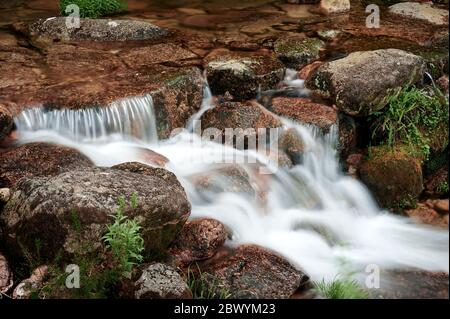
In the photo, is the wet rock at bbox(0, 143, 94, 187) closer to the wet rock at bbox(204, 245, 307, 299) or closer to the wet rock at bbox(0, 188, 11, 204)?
the wet rock at bbox(0, 188, 11, 204)

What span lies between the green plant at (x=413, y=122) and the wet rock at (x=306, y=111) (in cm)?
63

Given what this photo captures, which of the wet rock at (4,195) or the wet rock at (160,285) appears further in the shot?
the wet rock at (4,195)

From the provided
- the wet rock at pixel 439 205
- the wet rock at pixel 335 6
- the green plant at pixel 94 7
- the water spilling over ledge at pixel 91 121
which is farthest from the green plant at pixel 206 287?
the wet rock at pixel 335 6

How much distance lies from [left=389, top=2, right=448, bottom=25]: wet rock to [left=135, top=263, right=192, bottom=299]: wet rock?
7.53 metres

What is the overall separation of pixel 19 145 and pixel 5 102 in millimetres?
699

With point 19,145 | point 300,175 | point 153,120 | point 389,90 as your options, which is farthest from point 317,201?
point 19,145

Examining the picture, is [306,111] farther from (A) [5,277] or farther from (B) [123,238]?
(A) [5,277]

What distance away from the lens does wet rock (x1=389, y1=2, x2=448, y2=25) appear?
9984mm

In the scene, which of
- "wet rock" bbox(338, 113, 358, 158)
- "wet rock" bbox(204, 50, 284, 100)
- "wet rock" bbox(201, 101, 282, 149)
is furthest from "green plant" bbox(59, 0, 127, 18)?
"wet rock" bbox(338, 113, 358, 158)

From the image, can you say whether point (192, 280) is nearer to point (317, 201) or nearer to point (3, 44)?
point (317, 201)

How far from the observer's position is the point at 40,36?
8.86 metres

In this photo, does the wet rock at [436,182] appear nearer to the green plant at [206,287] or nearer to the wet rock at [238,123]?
the wet rock at [238,123]

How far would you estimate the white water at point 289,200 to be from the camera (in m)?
5.60

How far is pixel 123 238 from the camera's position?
4.34m
